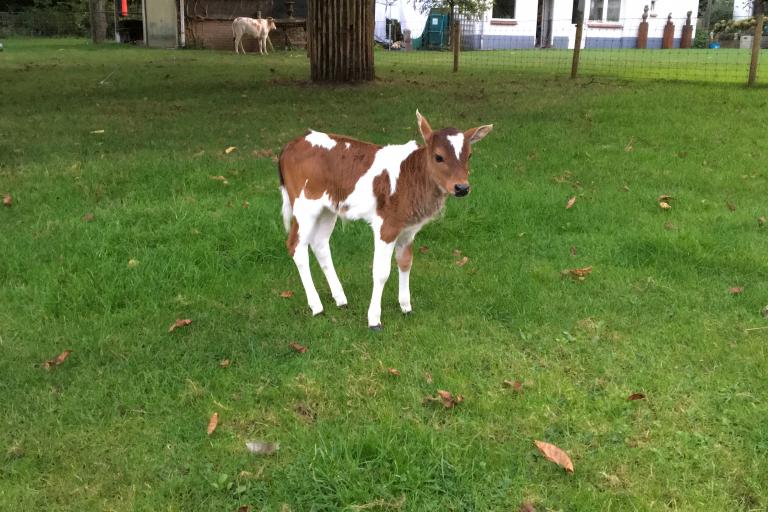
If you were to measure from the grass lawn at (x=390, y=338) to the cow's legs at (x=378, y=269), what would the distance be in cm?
15

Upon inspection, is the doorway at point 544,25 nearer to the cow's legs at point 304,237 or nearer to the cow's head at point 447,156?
the cow's legs at point 304,237

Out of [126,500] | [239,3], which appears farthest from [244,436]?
[239,3]

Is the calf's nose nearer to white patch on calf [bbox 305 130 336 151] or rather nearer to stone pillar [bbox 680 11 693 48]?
white patch on calf [bbox 305 130 336 151]

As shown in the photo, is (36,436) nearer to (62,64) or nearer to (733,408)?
(733,408)

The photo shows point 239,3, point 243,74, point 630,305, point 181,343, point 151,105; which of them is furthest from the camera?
point 239,3

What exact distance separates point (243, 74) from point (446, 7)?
18.4m

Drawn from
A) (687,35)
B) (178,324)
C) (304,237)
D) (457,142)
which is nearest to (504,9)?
(687,35)

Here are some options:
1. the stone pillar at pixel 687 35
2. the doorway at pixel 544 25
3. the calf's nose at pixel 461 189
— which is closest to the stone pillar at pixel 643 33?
the stone pillar at pixel 687 35

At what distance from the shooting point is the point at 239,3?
2848 cm

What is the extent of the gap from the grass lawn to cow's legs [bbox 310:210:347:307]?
163 millimetres

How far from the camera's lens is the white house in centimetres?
3412

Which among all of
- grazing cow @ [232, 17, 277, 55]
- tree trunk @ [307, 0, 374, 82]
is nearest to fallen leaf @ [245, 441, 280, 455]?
tree trunk @ [307, 0, 374, 82]

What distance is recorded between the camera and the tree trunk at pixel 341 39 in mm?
13070

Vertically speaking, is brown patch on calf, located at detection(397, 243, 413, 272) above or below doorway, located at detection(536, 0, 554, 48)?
below
